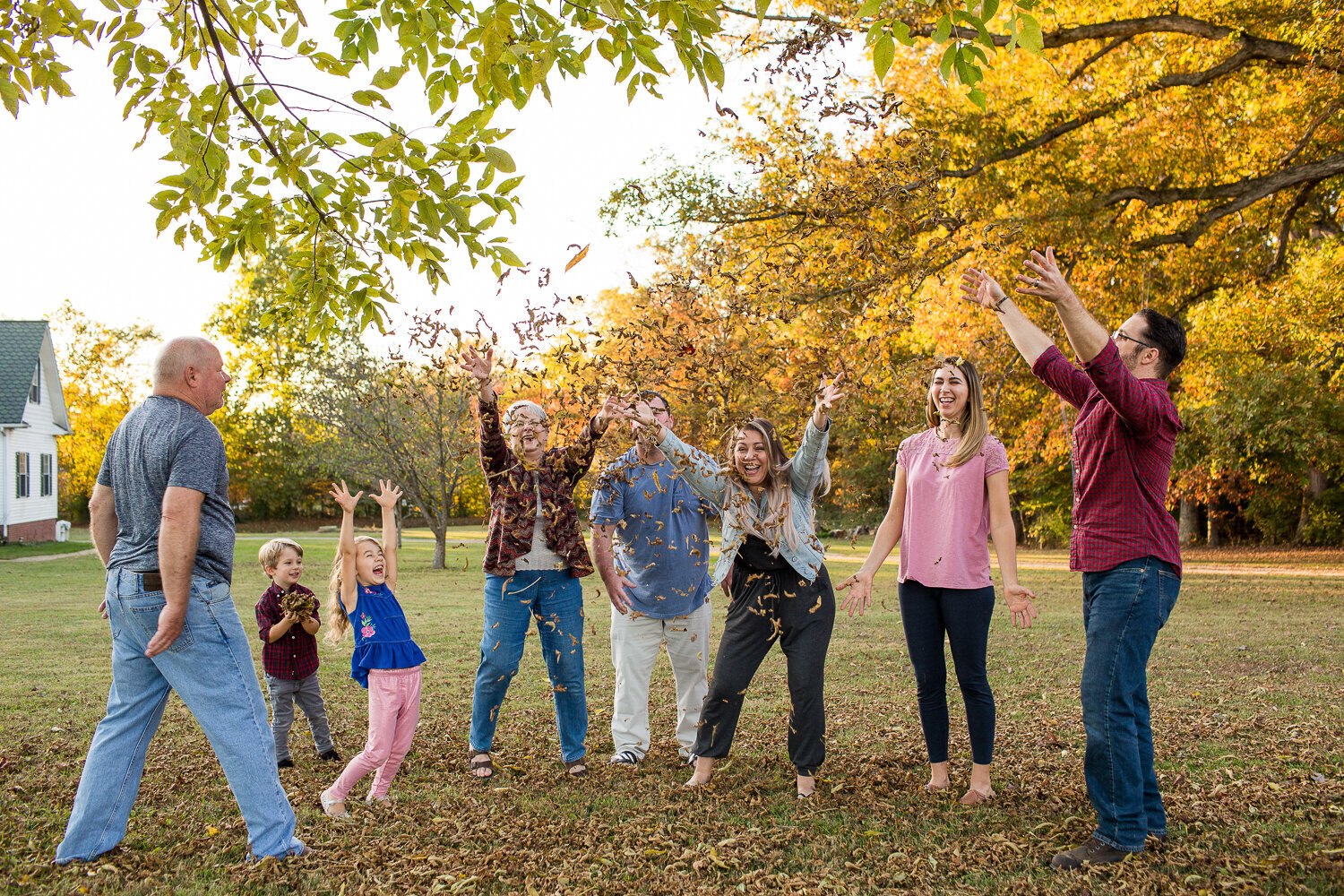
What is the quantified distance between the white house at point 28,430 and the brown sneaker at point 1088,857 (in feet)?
105

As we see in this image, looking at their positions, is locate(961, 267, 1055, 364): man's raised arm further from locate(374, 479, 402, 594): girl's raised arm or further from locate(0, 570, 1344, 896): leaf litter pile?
locate(374, 479, 402, 594): girl's raised arm

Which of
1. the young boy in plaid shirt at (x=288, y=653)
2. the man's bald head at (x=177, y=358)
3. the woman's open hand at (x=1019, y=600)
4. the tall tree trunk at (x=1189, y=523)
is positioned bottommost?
the tall tree trunk at (x=1189, y=523)

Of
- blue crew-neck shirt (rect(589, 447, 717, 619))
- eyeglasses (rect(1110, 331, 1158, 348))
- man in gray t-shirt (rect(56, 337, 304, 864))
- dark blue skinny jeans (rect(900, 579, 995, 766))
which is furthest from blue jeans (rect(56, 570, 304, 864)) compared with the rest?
eyeglasses (rect(1110, 331, 1158, 348))

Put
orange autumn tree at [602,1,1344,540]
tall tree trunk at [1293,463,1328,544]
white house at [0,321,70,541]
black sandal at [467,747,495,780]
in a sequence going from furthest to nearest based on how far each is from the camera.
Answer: white house at [0,321,70,541] → tall tree trunk at [1293,463,1328,544] → orange autumn tree at [602,1,1344,540] → black sandal at [467,747,495,780]

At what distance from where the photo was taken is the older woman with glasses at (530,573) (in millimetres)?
5062

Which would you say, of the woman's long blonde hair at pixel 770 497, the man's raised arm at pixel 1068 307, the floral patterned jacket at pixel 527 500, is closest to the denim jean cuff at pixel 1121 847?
the woman's long blonde hair at pixel 770 497

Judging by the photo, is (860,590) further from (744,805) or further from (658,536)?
(658,536)

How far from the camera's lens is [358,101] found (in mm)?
4352

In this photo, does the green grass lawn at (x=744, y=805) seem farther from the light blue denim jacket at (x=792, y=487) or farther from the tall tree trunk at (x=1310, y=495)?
the tall tree trunk at (x=1310, y=495)

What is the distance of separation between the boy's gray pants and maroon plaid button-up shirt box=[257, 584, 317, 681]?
0.05m

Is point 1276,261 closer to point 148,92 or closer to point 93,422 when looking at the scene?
point 148,92

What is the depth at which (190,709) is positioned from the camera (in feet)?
11.9

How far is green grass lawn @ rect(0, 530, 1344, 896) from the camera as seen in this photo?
11.8 ft

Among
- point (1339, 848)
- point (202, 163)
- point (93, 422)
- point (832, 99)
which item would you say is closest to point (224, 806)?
point (202, 163)
